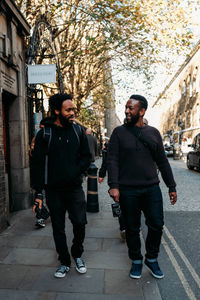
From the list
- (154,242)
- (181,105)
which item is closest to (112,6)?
(154,242)

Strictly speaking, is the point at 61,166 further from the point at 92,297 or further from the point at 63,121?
the point at 92,297

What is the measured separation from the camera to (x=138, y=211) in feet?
10.3

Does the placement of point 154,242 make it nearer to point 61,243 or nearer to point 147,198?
point 147,198

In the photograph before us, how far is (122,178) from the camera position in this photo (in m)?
3.09

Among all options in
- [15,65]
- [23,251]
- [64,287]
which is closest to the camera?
[64,287]

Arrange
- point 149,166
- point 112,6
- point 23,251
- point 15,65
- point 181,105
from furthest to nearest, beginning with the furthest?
point 181,105 → point 112,6 → point 15,65 → point 23,251 → point 149,166

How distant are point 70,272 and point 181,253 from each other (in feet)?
5.21

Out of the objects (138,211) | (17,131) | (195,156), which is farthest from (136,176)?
(195,156)

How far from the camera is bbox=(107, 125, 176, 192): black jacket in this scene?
3.04 meters

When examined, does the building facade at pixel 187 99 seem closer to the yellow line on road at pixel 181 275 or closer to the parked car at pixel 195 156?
the parked car at pixel 195 156

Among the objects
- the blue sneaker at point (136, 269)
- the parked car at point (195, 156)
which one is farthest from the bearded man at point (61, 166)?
the parked car at point (195, 156)

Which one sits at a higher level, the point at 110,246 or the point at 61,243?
the point at 61,243

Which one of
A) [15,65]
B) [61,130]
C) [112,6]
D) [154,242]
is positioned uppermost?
[112,6]

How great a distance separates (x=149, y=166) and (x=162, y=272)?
4.10ft
